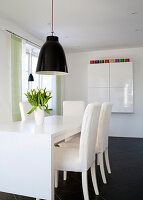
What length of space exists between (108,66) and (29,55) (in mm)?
2156

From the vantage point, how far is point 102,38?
16.8 feet

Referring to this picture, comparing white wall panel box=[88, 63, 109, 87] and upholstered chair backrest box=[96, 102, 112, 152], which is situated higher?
white wall panel box=[88, 63, 109, 87]

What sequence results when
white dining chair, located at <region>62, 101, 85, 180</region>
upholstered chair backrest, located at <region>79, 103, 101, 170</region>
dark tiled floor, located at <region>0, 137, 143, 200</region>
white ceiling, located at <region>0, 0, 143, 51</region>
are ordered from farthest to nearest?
white dining chair, located at <region>62, 101, 85, 180</region> → white ceiling, located at <region>0, 0, 143, 51</region> → dark tiled floor, located at <region>0, 137, 143, 200</region> → upholstered chair backrest, located at <region>79, 103, 101, 170</region>

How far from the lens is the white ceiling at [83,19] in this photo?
3.33m

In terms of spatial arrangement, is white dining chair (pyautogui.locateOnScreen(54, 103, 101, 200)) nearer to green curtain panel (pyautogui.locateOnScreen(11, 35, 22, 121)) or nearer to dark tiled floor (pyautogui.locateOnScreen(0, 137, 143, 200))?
dark tiled floor (pyautogui.locateOnScreen(0, 137, 143, 200))

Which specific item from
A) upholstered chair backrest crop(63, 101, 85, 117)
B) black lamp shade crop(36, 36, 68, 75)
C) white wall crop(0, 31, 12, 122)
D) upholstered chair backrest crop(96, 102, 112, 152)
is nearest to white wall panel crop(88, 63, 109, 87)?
upholstered chair backrest crop(63, 101, 85, 117)

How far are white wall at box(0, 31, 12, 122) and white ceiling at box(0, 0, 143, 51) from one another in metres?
0.44

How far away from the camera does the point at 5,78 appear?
403 cm

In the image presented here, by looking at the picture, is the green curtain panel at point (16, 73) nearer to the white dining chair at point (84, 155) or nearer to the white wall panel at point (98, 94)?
the white dining chair at point (84, 155)

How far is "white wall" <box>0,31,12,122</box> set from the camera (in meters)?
3.92

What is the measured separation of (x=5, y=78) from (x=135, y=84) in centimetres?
365

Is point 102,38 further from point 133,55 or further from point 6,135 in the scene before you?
point 6,135

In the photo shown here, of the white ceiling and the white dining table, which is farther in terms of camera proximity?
the white ceiling

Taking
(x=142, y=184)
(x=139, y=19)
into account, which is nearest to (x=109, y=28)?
(x=139, y=19)
